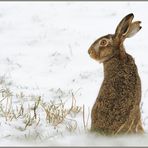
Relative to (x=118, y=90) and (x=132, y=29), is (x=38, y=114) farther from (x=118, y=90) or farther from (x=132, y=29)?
(x=132, y=29)

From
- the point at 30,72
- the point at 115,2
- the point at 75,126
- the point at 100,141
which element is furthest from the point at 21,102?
the point at 115,2

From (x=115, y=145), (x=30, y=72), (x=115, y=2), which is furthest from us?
(x=115, y=2)

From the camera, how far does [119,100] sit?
495 centimetres

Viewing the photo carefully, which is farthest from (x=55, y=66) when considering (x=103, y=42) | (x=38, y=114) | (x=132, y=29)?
(x=132, y=29)

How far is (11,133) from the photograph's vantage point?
200 inches

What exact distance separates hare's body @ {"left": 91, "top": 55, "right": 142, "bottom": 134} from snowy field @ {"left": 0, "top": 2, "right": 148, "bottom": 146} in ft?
0.37

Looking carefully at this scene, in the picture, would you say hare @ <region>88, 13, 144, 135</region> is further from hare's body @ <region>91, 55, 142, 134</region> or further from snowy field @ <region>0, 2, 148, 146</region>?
snowy field @ <region>0, 2, 148, 146</region>

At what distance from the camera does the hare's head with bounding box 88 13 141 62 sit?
4.97 meters

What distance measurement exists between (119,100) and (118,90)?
0.09 meters

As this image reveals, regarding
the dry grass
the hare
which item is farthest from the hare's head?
the dry grass

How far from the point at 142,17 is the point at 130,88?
18.3ft

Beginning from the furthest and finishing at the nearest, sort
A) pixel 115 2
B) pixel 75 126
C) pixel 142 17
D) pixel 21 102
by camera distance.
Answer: pixel 115 2 → pixel 142 17 → pixel 21 102 → pixel 75 126

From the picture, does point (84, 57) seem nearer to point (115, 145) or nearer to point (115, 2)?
point (115, 2)

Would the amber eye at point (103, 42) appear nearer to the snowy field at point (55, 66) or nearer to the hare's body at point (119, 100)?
the hare's body at point (119, 100)
